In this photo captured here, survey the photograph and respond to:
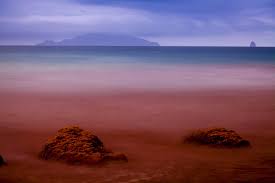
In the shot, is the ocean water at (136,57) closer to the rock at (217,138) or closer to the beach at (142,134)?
the beach at (142,134)

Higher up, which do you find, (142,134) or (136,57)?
(136,57)

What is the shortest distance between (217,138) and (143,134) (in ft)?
5.75

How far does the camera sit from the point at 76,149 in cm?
629

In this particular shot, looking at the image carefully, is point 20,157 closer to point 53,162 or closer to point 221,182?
point 53,162

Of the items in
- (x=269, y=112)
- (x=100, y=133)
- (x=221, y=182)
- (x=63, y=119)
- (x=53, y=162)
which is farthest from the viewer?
(x=269, y=112)

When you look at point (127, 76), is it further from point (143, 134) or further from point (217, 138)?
point (217, 138)

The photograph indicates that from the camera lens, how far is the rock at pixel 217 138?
7.29m

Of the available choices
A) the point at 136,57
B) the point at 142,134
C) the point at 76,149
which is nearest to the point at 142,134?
the point at 142,134

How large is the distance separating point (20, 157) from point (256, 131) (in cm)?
489

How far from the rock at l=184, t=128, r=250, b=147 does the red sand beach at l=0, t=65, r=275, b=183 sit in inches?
7.8

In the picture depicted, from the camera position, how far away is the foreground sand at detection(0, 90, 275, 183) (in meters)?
5.65

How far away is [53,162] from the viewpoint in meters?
6.20

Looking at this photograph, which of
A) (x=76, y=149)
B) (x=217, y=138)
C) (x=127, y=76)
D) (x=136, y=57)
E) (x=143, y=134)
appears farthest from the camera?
(x=136, y=57)

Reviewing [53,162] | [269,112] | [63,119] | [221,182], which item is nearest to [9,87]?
[63,119]
